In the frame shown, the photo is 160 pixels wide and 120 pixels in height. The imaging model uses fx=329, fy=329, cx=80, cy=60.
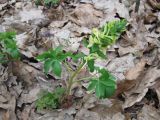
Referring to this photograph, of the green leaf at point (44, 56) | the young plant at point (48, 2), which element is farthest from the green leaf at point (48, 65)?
the young plant at point (48, 2)

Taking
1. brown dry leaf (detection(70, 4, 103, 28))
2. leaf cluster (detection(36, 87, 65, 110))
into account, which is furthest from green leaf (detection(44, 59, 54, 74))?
brown dry leaf (detection(70, 4, 103, 28))

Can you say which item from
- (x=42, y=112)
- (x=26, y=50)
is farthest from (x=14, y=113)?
(x=26, y=50)

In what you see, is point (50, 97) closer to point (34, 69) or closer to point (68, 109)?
point (68, 109)

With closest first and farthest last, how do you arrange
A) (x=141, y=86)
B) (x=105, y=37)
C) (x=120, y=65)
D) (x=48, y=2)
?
1. (x=105, y=37)
2. (x=141, y=86)
3. (x=120, y=65)
4. (x=48, y=2)

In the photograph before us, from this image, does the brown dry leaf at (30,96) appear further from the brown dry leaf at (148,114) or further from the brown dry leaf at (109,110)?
the brown dry leaf at (148,114)

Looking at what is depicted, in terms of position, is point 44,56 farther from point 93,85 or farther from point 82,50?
point 82,50

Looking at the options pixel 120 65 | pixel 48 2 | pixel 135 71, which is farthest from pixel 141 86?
pixel 48 2
